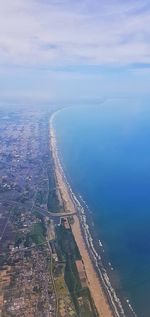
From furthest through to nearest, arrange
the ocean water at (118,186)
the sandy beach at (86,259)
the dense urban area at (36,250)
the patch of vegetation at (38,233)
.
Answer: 1. the patch of vegetation at (38,233)
2. the ocean water at (118,186)
3. the dense urban area at (36,250)
4. the sandy beach at (86,259)

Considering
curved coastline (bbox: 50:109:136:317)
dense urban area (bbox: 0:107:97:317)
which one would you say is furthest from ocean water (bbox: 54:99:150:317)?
dense urban area (bbox: 0:107:97:317)

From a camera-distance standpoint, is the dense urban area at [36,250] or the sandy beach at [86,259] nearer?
the sandy beach at [86,259]

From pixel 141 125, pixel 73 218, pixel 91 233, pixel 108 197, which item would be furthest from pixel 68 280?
pixel 141 125

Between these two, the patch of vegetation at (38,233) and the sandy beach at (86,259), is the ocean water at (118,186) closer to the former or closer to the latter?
the sandy beach at (86,259)

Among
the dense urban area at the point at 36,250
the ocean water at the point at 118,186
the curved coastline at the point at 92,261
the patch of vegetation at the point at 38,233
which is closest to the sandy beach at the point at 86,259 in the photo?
the curved coastline at the point at 92,261

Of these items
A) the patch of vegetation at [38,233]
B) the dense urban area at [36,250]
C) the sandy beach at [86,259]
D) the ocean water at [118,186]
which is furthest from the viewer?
the patch of vegetation at [38,233]

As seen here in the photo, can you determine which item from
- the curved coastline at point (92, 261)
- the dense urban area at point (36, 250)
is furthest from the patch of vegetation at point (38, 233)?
the curved coastline at point (92, 261)
